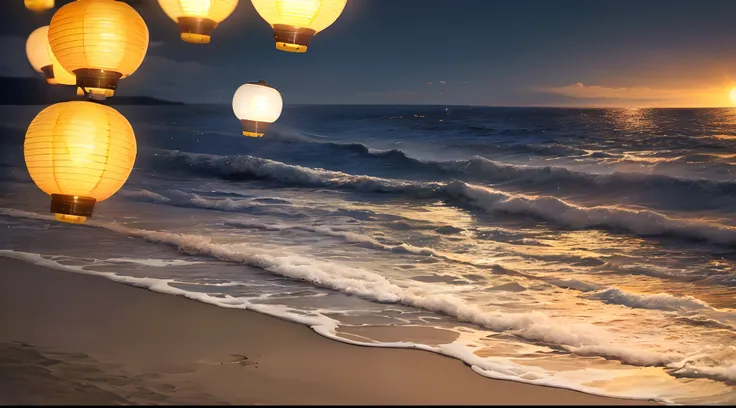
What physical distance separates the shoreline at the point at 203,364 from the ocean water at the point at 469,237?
8.8 inches

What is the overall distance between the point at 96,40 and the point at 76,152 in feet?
1.52

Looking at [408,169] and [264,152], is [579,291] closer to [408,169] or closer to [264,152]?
[408,169]

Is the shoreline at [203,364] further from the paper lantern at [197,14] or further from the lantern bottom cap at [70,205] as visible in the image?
the paper lantern at [197,14]

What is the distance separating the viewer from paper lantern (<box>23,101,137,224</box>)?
2.83m

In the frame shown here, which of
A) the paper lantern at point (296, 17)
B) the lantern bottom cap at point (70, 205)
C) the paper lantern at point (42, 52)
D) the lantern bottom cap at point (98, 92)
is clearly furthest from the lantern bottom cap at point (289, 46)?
the paper lantern at point (42, 52)

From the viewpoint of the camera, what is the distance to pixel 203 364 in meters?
3.65

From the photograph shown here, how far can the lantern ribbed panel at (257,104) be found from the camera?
509cm

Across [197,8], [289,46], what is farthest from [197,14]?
[289,46]

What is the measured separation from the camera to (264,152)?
20.3 meters

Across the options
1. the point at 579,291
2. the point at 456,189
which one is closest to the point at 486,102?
the point at 456,189

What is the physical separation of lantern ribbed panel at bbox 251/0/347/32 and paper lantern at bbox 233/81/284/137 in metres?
1.87

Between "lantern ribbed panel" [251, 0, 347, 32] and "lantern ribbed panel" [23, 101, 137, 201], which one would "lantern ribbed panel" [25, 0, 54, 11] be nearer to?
"lantern ribbed panel" [23, 101, 137, 201]

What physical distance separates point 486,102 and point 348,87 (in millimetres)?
3112

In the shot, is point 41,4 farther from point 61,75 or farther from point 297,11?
point 297,11
